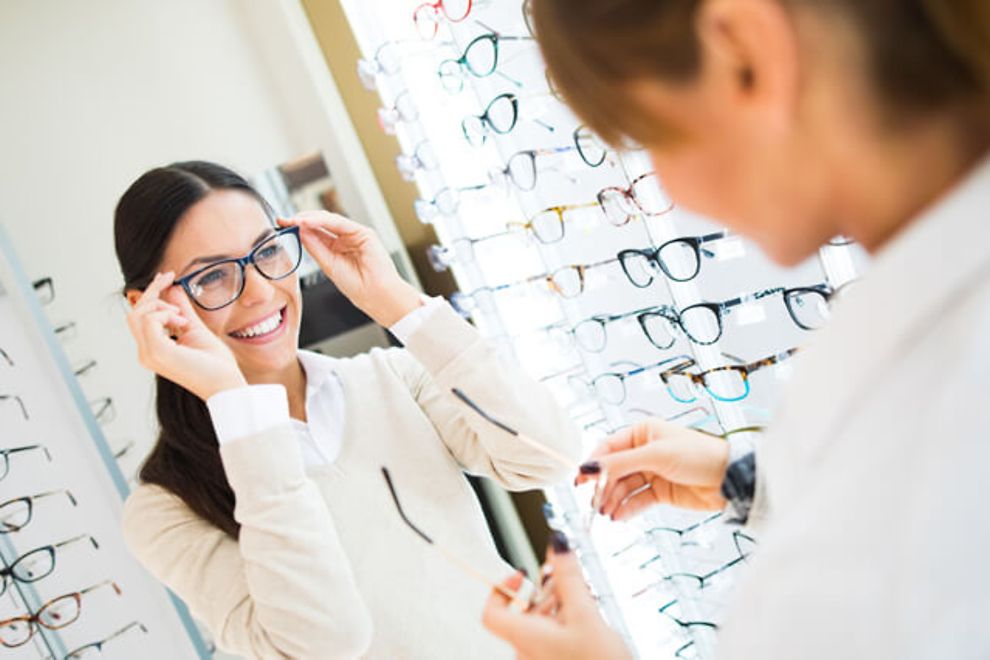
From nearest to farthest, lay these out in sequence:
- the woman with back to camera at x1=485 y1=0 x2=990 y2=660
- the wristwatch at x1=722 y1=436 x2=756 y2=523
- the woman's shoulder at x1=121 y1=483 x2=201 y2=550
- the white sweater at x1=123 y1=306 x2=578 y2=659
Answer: the woman with back to camera at x1=485 y1=0 x2=990 y2=660 < the wristwatch at x1=722 y1=436 x2=756 y2=523 < the white sweater at x1=123 y1=306 x2=578 y2=659 < the woman's shoulder at x1=121 y1=483 x2=201 y2=550

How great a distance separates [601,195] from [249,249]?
0.57 m

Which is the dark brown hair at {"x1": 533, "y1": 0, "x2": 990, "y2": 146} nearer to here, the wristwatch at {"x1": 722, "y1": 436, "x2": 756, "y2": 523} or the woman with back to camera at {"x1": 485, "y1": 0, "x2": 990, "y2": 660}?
the woman with back to camera at {"x1": 485, "y1": 0, "x2": 990, "y2": 660}

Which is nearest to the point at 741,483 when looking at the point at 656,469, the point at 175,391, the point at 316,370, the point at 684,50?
the point at 656,469

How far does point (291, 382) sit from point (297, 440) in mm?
196

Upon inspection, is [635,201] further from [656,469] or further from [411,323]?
[656,469]

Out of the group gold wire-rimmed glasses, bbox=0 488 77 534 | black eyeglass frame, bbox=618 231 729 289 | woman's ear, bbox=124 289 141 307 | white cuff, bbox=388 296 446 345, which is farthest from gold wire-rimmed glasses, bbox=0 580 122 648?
black eyeglass frame, bbox=618 231 729 289

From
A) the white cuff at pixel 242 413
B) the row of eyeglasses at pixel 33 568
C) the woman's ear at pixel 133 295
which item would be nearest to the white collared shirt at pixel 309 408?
the white cuff at pixel 242 413

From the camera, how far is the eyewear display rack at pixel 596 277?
4.09 feet

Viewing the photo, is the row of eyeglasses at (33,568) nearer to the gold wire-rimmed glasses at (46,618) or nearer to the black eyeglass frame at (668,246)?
the gold wire-rimmed glasses at (46,618)

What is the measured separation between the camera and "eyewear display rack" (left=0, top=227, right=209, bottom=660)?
6.05 ft

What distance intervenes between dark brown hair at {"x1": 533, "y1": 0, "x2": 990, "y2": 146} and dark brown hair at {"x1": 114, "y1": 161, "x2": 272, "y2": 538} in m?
0.87

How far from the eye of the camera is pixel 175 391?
4.34 ft

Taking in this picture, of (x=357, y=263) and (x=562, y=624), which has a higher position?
(x=357, y=263)

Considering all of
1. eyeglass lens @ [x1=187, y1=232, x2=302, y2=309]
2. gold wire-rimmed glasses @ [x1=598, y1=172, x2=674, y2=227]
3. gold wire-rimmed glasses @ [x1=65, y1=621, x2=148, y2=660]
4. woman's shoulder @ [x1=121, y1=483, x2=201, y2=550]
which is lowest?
gold wire-rimmed glasses @ [x1=65, y1=621, x2=148, y2=660]
